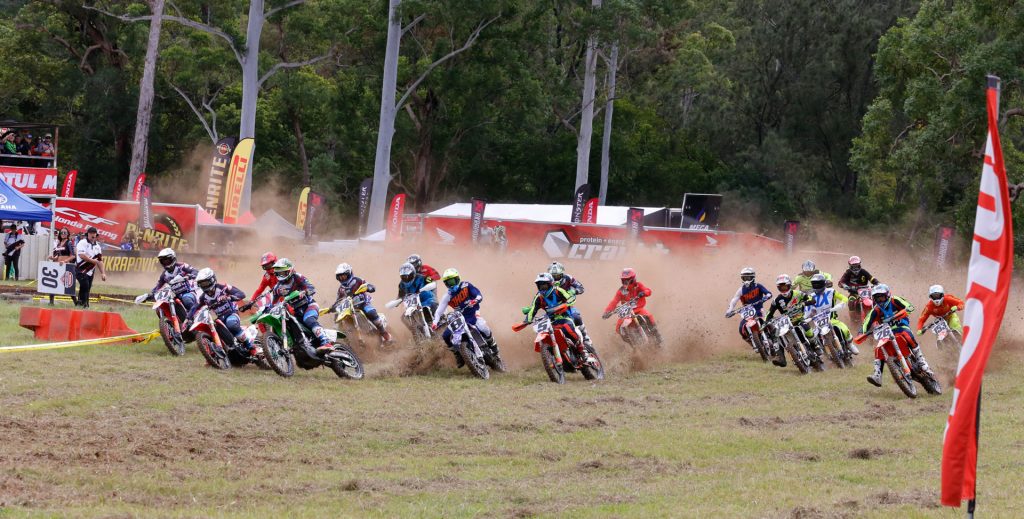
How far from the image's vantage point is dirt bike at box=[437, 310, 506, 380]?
68.4 feet

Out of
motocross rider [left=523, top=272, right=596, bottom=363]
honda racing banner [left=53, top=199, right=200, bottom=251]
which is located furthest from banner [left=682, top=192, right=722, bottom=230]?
motocross rider [left=523, top=272, right=596, bottom=363]

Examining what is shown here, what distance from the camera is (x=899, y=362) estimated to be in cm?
1975

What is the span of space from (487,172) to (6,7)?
3371cm

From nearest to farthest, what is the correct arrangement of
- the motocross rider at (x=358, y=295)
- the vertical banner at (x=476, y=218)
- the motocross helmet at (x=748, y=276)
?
the motocross rider at (x=358, y=295) → the motocross helmet at (x=748, y=276) → the vertical banner at (x=476, y=218)

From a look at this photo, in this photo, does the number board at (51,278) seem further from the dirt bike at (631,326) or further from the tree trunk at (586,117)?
the tree trunk at (586,117)

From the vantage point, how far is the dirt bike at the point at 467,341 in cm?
2086

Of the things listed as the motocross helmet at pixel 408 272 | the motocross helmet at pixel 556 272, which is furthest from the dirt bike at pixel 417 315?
the motocross helmet at pixel 556 272

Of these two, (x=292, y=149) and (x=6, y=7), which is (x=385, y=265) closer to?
(x=292, y=149)

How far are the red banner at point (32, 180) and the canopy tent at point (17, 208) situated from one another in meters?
8.67

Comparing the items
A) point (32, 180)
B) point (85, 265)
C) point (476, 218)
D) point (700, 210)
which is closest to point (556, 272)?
point (85, 265)

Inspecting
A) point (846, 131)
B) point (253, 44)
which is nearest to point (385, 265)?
point (253, 44)

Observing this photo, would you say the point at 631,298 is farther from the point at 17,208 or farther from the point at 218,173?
the point at 218,173

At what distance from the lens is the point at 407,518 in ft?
34.0

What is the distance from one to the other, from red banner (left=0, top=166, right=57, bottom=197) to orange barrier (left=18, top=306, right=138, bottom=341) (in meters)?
19.3
